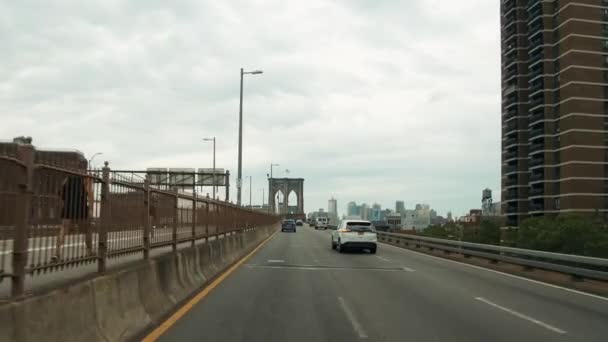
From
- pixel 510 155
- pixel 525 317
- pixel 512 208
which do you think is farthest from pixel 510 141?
pixel 525 317

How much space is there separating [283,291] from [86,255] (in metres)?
6.03

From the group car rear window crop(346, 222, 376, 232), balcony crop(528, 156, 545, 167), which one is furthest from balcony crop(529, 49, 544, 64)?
car rear window crop(346, 222, 376, 232)

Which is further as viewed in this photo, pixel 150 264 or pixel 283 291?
pixel 283 291

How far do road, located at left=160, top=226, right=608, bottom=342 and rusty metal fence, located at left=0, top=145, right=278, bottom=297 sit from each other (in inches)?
62.0

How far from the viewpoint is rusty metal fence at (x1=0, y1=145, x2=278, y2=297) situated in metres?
5.26

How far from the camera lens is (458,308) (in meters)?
10.6

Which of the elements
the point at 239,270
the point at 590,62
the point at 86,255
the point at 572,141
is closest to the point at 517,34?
the point at 590,62

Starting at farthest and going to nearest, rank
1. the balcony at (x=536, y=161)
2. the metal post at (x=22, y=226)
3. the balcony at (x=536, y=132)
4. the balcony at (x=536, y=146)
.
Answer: the balcony at (x=536, y=132), the balcony at (x=536, y=146), the balcony at (x=536, y=161), the metal post at (x=22, y=226)

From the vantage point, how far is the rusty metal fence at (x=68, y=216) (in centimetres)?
526

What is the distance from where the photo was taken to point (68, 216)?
696cm

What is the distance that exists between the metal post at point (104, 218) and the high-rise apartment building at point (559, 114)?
99.0 metres

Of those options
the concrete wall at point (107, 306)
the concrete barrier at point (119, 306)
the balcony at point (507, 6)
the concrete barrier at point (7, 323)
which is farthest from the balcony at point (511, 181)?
the concrete barrier at point (7, 323)

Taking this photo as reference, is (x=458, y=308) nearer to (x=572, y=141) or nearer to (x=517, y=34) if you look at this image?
(x=572, y=141)

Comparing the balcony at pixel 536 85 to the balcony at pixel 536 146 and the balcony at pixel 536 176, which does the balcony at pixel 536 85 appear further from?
→ the balcony at pixel 536 176
